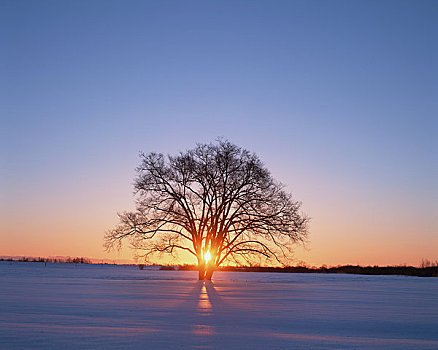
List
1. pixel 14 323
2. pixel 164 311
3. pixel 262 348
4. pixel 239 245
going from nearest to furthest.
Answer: pixel 262 348 < pixel 14 323 < pixel 164 311 < pixel 239 245

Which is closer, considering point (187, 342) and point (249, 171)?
point (187, 342)

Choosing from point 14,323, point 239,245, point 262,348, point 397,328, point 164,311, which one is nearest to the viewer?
point 262,348

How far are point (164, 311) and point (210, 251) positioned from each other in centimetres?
2418

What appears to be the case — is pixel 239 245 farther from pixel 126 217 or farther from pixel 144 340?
pixel 144 340

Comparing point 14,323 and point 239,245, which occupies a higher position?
point 239,245

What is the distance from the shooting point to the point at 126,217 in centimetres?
4000

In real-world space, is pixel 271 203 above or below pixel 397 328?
above

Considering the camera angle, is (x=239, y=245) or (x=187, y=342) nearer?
(x=187, y=342)

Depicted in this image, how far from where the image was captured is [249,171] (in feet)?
128

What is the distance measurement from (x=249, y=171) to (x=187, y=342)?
29963mm

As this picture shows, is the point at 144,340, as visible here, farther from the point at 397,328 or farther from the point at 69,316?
the point at 397,328

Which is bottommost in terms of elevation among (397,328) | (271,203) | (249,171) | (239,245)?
(397,328)

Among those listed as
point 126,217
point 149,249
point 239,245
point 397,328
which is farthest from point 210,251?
point 397,328

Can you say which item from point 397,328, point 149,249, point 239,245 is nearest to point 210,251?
point 239,245
